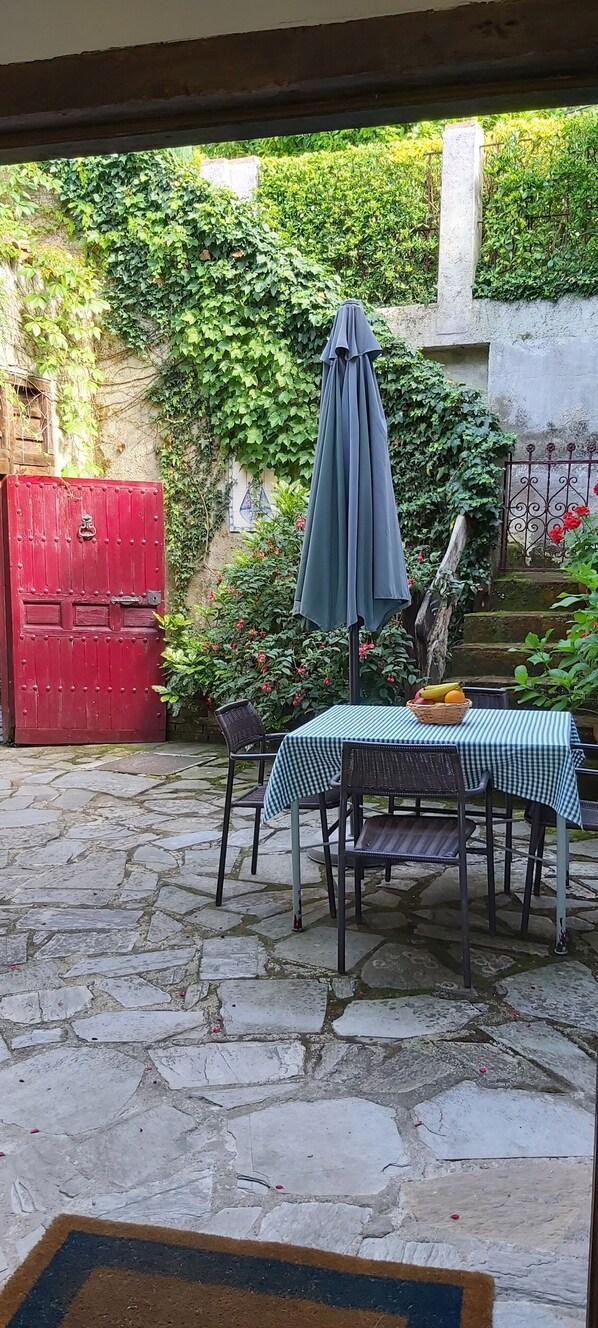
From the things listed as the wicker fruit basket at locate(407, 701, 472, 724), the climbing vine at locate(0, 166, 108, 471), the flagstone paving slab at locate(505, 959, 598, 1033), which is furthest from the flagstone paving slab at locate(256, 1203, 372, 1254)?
the climbing vine at locate(0, 166, 108, 471)

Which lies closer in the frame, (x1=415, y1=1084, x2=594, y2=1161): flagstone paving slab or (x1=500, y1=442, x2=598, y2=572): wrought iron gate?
(x1=415, y1=1084, x2=594, y2=1161): flagstone paving slab

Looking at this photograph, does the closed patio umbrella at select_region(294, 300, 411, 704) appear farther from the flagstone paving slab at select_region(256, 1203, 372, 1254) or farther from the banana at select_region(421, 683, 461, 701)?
the flagstone paving slab at select_region(256, 1203, 372, 1254)

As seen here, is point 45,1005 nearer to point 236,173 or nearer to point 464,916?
point 464,916

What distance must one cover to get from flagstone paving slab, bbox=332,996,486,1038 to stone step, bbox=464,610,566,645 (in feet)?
12.2

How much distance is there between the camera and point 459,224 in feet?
29.4

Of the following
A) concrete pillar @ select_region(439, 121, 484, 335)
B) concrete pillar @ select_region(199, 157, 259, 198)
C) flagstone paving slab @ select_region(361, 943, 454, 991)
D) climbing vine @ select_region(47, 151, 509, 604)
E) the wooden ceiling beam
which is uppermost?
concrete pillar @ select_region(199, 157, 259, 198)

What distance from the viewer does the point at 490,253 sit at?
352 inches

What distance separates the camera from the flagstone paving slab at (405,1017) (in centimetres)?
262

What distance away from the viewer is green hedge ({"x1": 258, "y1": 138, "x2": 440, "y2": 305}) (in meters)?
9.20

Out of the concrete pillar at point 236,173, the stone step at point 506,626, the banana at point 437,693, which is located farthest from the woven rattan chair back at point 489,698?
the concrete pillar at point 236,173

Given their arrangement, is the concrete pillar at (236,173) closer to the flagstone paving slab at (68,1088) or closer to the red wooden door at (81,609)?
the red wooden door at (81,609)

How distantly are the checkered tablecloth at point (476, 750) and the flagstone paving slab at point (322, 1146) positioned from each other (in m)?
1.12

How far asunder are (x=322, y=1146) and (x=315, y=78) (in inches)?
91.7

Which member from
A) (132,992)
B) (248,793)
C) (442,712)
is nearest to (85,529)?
(248,793)
